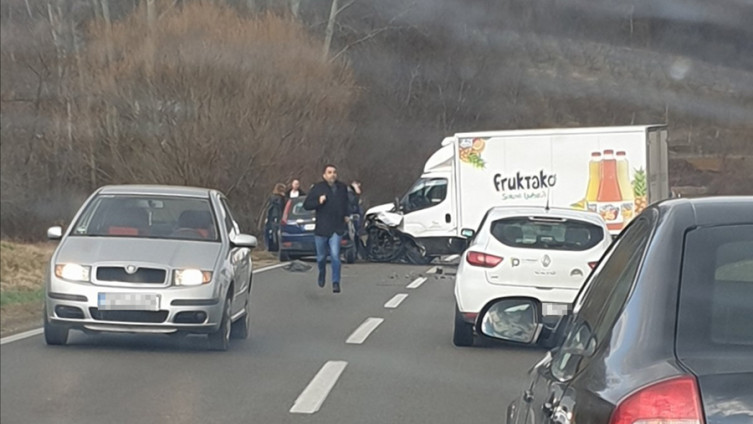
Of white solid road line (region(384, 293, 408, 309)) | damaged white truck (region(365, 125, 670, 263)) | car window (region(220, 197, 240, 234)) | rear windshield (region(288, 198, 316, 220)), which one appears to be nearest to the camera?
car window (region(220, 197, 240, 234))

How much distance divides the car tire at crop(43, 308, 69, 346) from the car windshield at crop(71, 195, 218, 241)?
102cm

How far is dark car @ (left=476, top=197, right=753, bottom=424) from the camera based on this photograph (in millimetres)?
2561

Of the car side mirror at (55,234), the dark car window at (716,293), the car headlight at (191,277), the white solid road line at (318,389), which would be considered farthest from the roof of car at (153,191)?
the dark car window at (716,293)

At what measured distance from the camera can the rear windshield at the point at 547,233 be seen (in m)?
11.4

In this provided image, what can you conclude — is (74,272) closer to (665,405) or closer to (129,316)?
(129,316)

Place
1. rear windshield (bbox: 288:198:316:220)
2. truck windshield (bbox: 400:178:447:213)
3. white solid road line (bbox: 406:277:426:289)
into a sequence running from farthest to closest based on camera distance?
truck windshield (bbox: 400:178:447:213) → rear windshield (bbox: 288:198:316:220) → white solid road line (bbox: 406:277:426:289)

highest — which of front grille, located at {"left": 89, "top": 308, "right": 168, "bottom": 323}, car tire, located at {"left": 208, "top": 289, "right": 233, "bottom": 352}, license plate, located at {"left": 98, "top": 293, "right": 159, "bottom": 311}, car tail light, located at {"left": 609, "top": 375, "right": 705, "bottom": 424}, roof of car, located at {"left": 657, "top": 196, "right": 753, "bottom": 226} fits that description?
roof of car, located at {"left": 657, "top": 196, "right": 753, "bottom": 226}

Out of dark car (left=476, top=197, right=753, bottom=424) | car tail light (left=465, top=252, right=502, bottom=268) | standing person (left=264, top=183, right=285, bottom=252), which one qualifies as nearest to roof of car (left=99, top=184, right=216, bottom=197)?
car tail light (left=465, top=252, right=502, bottom=268)

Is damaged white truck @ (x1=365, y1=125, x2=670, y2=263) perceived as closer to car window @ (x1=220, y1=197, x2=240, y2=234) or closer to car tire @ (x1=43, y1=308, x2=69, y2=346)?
car window @ (x1=220, y1=197, x2=240, y2=234)

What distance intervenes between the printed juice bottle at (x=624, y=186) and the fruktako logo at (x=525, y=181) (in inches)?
48.2

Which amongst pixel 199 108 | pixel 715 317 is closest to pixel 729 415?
pixel 715 317

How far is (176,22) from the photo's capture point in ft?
62.7

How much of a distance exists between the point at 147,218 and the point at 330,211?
18.7 feet

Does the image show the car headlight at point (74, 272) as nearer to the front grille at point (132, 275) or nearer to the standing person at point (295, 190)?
the front grille at point (132, 275)
